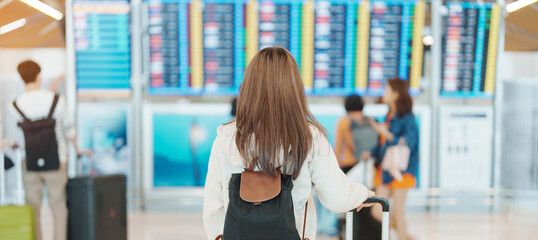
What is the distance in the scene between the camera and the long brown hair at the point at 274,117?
5.44ft

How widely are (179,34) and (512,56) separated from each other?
13.3 ft

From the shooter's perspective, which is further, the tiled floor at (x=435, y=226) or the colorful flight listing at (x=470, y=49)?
the colorful flight listing at (x=470, y=49)

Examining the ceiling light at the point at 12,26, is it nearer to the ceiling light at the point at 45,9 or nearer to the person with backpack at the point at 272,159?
the ceiling light at the point at 45,9

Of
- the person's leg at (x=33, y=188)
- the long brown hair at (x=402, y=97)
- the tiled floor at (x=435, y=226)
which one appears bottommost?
the tiled floor at (x=435, y=226)

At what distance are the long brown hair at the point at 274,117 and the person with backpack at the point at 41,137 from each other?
251cm

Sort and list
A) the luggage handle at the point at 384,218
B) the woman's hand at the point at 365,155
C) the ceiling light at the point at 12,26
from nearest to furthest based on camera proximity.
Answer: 1. the luggage handle at the point at 384,218
2. the woman's hand at the point at 365,155
3. the ceiling light at the point at 12,26

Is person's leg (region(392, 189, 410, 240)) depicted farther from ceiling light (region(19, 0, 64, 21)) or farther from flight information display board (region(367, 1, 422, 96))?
ceiling light (region(19, 0, 64, 21))

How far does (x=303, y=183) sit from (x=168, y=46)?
4.33m

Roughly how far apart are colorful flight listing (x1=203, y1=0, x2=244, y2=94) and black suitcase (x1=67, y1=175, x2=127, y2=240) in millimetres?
2156

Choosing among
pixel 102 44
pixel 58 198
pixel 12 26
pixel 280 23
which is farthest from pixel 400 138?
pixel 12 26

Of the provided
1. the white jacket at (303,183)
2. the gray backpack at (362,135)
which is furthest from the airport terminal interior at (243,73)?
the white jacket at (303,183)

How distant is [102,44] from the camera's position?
5699mm

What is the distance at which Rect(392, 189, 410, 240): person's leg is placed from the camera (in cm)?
393

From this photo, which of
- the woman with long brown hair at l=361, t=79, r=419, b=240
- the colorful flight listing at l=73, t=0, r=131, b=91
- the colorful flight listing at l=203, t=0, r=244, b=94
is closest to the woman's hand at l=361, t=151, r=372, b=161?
the woman with long brown hair at l=361, t=79, r=419, b=240
